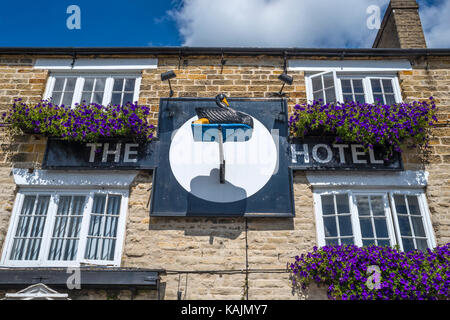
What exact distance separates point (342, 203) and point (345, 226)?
40 centimetres

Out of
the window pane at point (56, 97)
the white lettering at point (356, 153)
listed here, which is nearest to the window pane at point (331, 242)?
the white lettering at point (356, 153)

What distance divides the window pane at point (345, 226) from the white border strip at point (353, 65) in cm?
300

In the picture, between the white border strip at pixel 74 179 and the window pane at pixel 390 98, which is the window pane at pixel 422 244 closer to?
the window pane at pixel 390 98

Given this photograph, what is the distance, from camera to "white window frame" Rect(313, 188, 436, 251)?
588 cm

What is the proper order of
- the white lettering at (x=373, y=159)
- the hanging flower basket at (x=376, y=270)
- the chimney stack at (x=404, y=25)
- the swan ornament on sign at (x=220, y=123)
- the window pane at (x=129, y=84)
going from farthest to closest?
the chimney stack at (x=404, y=25), the window pane at (x=129, y=84), the white lettering at (x=373, y=159), the swan ornament on sign at (x=220, y=123), the hanging flower basket at (x=376, y=270)

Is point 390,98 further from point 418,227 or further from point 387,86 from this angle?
point 418,227

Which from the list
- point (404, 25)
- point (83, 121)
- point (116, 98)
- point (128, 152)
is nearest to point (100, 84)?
point (116, 98)

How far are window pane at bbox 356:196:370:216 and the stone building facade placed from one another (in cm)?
42

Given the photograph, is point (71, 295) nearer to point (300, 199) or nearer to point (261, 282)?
point (261, 282)

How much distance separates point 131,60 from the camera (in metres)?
7.41

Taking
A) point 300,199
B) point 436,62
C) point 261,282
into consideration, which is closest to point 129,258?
point 261,282

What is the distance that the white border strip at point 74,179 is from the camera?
628 centimetres

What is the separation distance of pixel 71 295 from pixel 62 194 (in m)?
1.71


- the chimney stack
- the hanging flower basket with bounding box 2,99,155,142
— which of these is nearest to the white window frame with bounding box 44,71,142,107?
the hanging flower basket with bounding box 2,99,155,142
